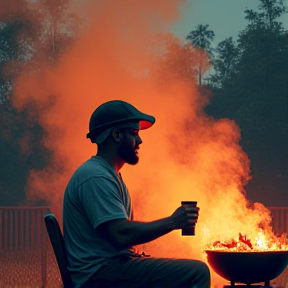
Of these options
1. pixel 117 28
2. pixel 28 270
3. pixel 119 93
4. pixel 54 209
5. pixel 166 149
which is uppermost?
pixel 117 28

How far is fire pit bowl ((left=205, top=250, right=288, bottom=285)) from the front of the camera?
401 cm

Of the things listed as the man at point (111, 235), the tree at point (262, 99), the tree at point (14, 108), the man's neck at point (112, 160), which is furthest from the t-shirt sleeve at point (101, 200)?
the tree at point (262, 99)

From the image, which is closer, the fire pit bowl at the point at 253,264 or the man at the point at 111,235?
the man at the point at 111,235

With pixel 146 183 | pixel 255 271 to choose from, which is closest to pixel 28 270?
pixel 146 183

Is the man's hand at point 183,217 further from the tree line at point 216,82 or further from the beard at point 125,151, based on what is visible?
the tree line at point 216,82

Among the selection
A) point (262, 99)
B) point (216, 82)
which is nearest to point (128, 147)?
point (262, 99)

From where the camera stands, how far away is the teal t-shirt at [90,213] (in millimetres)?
2828

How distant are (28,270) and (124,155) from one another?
773 cm

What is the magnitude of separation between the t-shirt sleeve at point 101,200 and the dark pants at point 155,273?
21 cm

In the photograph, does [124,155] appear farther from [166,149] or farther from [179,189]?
[166,149]

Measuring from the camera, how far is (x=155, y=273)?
2.83 metres

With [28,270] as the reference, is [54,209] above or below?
above

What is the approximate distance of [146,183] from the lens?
38.5 feet

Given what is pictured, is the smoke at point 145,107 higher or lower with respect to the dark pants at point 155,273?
higher
